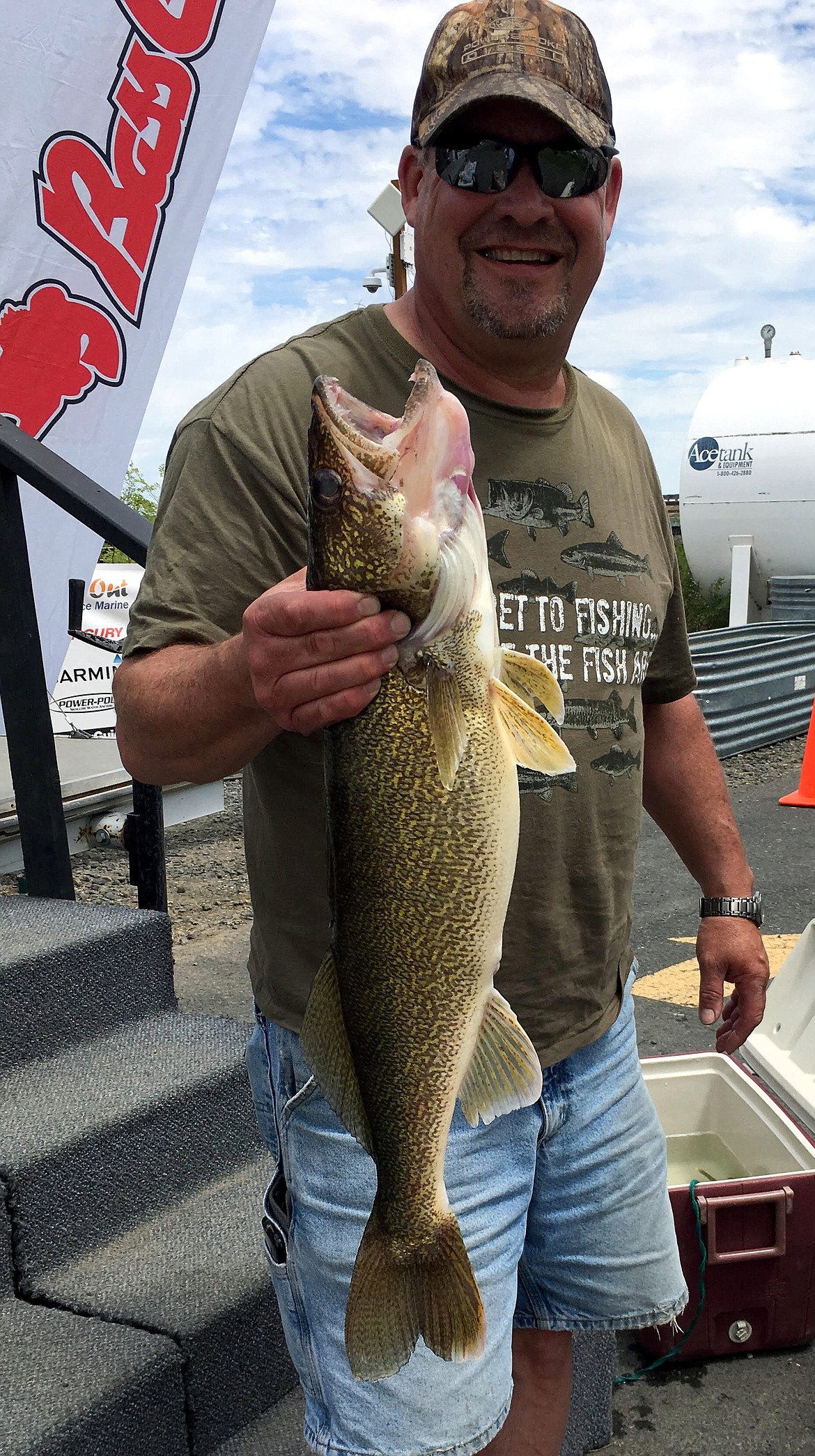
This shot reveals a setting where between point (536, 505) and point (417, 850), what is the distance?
783 mm

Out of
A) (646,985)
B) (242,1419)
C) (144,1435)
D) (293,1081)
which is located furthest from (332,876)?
(646,985)

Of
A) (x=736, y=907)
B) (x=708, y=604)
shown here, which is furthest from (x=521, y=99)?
(x=708, y=604)

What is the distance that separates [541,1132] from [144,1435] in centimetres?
114

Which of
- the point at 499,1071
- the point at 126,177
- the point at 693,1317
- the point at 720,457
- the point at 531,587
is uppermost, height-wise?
the point at 126,177

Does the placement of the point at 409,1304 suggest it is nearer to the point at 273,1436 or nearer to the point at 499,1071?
the point at 499,1071

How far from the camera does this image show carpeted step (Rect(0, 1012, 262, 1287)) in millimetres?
2727

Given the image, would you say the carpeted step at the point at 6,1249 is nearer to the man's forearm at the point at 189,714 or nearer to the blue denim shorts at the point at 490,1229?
the blue denim shorts at the point at 490,1229

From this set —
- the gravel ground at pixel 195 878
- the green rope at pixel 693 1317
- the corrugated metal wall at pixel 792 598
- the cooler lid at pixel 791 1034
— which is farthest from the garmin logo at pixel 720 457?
the green rope at pixel 693 1317

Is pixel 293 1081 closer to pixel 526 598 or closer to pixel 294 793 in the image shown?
pixel 294 793

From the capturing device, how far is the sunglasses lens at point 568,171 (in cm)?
193

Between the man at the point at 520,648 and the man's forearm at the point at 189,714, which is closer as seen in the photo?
the man's forearm at the point at 189,714

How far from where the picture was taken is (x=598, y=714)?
6.93 ft

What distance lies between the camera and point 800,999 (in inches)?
162

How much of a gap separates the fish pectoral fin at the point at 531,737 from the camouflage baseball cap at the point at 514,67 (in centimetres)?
100
